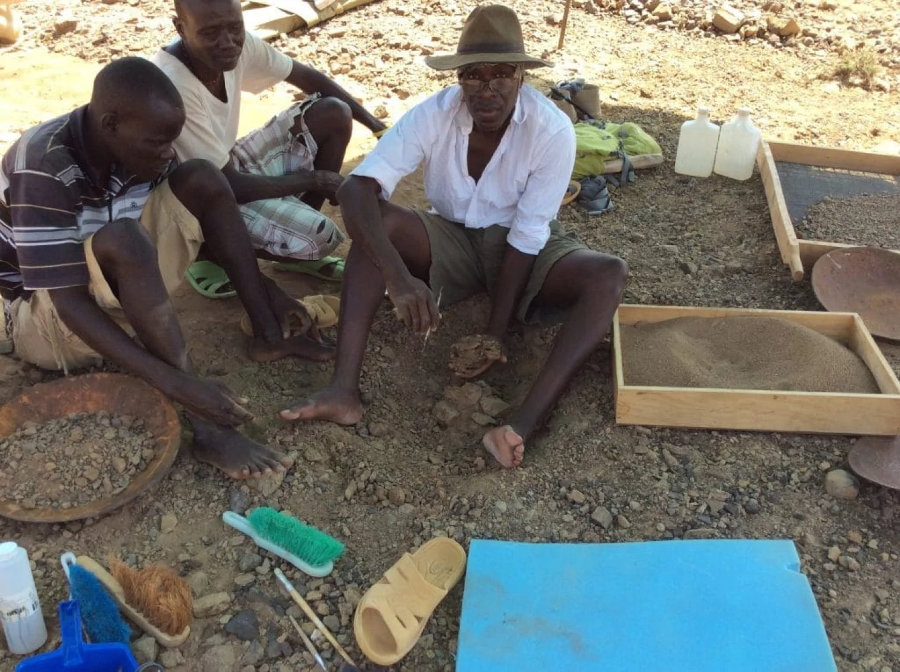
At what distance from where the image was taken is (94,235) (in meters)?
2.08

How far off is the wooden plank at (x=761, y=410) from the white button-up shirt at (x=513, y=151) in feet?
1.92

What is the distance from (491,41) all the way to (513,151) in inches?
14.3

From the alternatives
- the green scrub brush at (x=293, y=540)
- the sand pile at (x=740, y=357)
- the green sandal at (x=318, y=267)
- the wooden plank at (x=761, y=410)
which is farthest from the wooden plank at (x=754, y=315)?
the green scrub brush at (x=293, y=540)

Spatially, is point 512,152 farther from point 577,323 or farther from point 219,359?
point 219,359

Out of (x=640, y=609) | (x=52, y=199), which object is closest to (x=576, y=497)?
(x=640, y=609)

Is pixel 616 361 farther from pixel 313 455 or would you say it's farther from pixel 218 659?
pixel 218 659

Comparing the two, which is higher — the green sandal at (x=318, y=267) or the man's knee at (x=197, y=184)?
the man's knee at (x=197, y=184)

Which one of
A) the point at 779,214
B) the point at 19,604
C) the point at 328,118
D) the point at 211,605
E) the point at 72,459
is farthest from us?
the point at 779,214

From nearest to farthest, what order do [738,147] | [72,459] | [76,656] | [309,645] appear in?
[76,656] < [309,645] < [72,459] < [738,147]

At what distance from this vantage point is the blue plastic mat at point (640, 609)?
174 centimetres

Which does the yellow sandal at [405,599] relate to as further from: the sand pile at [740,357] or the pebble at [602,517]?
the sand pile at [740,357]

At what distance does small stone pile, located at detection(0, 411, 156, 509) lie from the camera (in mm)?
2031

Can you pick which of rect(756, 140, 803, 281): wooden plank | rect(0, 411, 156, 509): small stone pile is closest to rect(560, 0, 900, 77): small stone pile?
rect(756, 140, 803, 281): wooden plank

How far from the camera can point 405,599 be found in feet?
6.08
